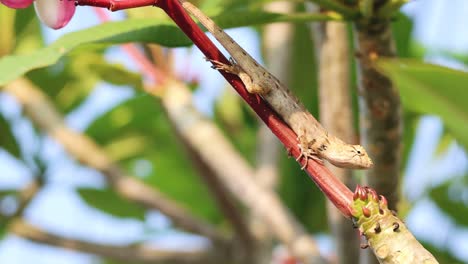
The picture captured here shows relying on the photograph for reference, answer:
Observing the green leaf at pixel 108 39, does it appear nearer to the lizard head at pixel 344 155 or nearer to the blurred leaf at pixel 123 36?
the blurred leaf at pixel 123 36

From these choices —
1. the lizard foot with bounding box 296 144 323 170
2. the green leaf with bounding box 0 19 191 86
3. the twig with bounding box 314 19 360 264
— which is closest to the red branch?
the lizard foot with bounding box 296 144 323 170

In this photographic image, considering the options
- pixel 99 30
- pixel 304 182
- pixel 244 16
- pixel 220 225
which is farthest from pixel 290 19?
pixel 220 225

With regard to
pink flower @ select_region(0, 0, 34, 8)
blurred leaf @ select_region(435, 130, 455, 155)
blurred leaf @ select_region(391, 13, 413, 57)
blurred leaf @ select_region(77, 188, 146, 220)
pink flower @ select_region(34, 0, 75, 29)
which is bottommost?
pink flower @ select_region(0, 0, 34, 8)

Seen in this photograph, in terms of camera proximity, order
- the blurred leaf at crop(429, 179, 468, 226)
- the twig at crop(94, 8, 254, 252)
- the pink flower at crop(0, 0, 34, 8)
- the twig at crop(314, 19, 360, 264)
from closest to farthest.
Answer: the pink flower at crop(0, 0, 34, 8) < the twig at crop(314, 19, 360, 264) < the twig at crop(94, 8, 254, 252) < the blurred leaf at crop(429, 179, 468, 226)

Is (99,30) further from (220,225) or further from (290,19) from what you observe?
(220,225)

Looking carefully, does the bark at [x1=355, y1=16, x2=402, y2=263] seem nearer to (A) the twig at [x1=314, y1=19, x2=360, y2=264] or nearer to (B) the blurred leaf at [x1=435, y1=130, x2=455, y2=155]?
(A) the twig at [x1=314, y1=19, x2=360, y2=264]

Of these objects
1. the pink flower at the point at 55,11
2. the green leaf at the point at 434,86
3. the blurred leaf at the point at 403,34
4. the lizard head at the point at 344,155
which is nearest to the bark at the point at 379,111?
the green leaf at the point at 434,86

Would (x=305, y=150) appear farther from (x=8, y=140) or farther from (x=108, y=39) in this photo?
(x=8, y=140)
